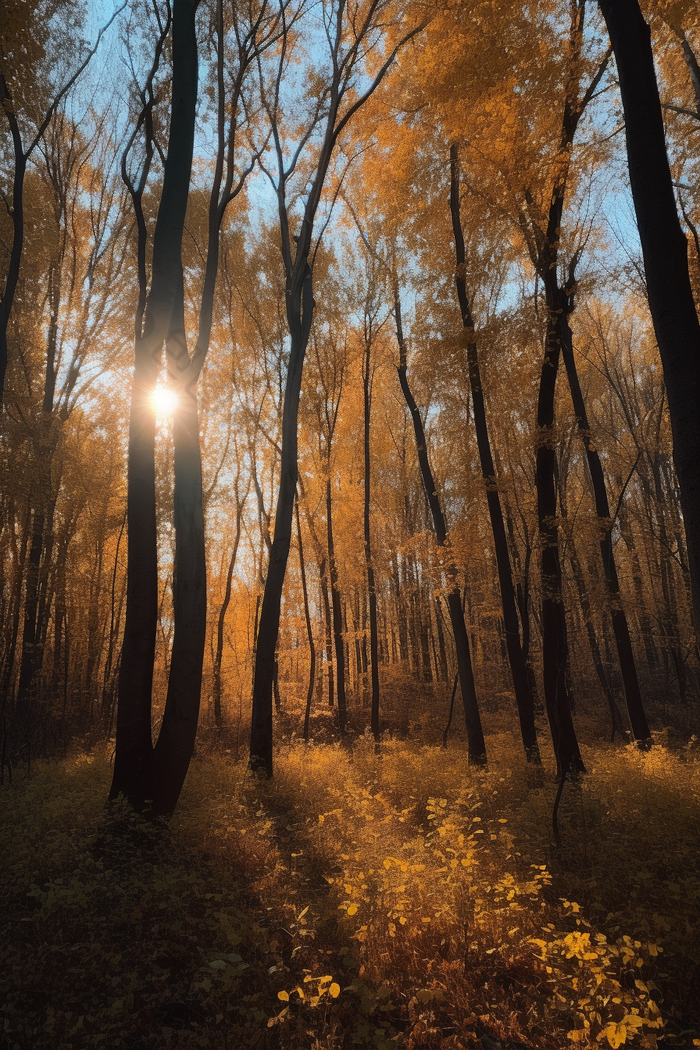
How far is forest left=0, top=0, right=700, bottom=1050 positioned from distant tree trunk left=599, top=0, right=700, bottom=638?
0.06 ft

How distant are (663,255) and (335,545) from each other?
11.5 metres

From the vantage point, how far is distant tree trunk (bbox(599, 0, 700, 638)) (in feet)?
7.97

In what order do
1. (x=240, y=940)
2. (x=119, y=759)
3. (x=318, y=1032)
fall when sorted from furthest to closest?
(x=119, y=759) < (x=240, y=940) < (x=318, y=1032)

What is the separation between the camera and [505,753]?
28.7 ft

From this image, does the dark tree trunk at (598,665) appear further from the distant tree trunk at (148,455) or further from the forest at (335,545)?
the distant tree trunk at (148,455)

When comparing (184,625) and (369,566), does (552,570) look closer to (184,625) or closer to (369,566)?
(184,625)

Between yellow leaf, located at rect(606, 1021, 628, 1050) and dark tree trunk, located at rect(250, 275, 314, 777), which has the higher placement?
dark tree trunk, located at rect(250, 275, 314, 777)

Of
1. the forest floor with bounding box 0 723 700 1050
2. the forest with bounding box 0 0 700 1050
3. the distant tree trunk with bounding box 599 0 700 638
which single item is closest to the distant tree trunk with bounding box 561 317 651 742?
the forest with bounding box 0 0 700 1050

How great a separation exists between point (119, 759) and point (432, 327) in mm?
7866

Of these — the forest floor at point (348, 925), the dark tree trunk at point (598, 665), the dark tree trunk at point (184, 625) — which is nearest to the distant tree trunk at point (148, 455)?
the dark tree trunk at point (184, 625)

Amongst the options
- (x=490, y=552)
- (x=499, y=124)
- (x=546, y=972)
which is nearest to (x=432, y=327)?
(x=499, y=124)

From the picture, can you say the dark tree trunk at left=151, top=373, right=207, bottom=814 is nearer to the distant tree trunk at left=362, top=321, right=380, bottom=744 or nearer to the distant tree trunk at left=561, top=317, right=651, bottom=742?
the distant tree trunk at left=362, top=321, right=380, bottom=744

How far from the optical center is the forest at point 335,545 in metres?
2.71

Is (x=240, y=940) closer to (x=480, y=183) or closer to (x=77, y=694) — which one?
(x=480, y=183)
